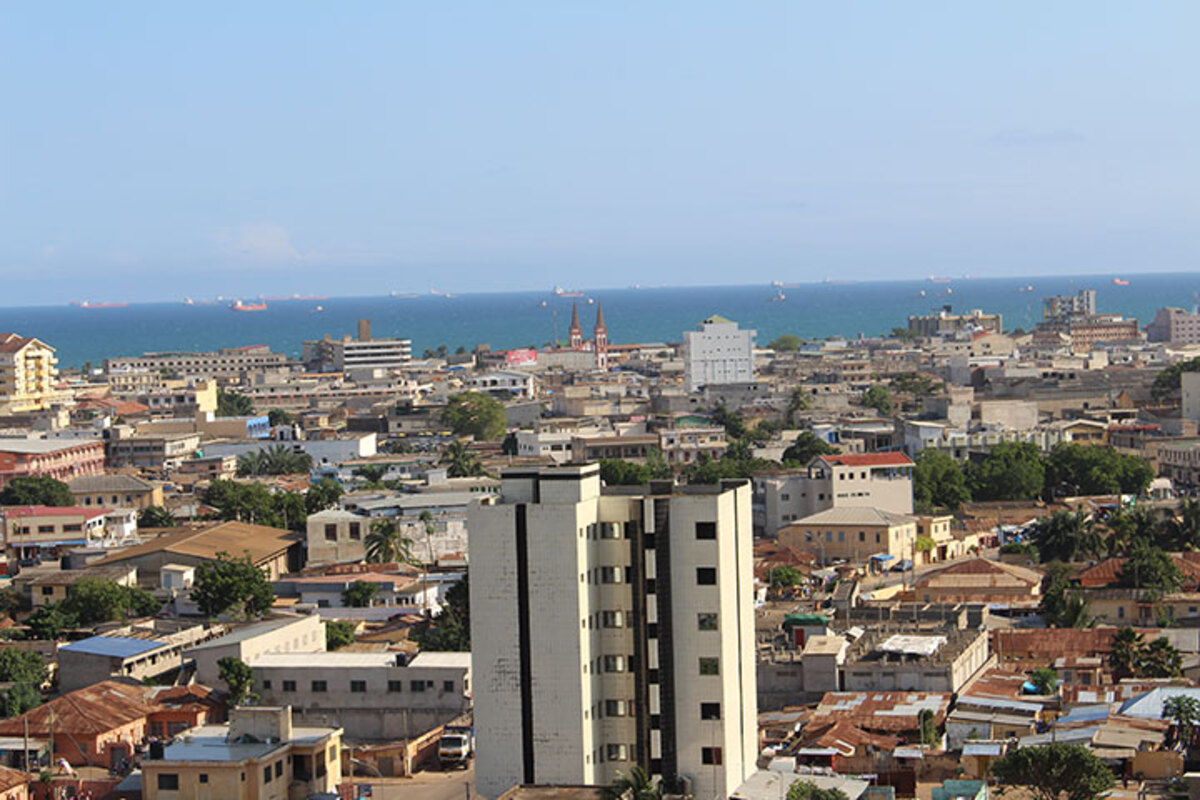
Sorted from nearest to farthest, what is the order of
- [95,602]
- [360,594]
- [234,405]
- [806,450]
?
[95,602]
[360,594]
[806,450]
[234,405]

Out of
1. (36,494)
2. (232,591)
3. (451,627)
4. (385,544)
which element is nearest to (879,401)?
(36,494)

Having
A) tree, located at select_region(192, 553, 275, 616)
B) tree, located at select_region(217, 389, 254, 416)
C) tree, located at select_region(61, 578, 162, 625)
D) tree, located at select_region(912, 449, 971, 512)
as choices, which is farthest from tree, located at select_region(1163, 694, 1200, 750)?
tree, located at select_region(217, 389, 254, 416)

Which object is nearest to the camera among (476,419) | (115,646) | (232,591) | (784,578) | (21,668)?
(21,668)

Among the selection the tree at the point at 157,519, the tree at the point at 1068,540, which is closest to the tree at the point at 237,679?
the tree at the point at 1068,540

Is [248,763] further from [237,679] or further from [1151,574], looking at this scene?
[1151,574]

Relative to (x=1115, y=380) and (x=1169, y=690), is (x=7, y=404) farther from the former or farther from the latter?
(x=1169, y=690)

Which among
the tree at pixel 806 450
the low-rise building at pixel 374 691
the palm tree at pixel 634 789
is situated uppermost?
the palm tree at pixel 634 789

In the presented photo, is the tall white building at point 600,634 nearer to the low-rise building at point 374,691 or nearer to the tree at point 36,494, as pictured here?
the low-rise building at point 374,691
